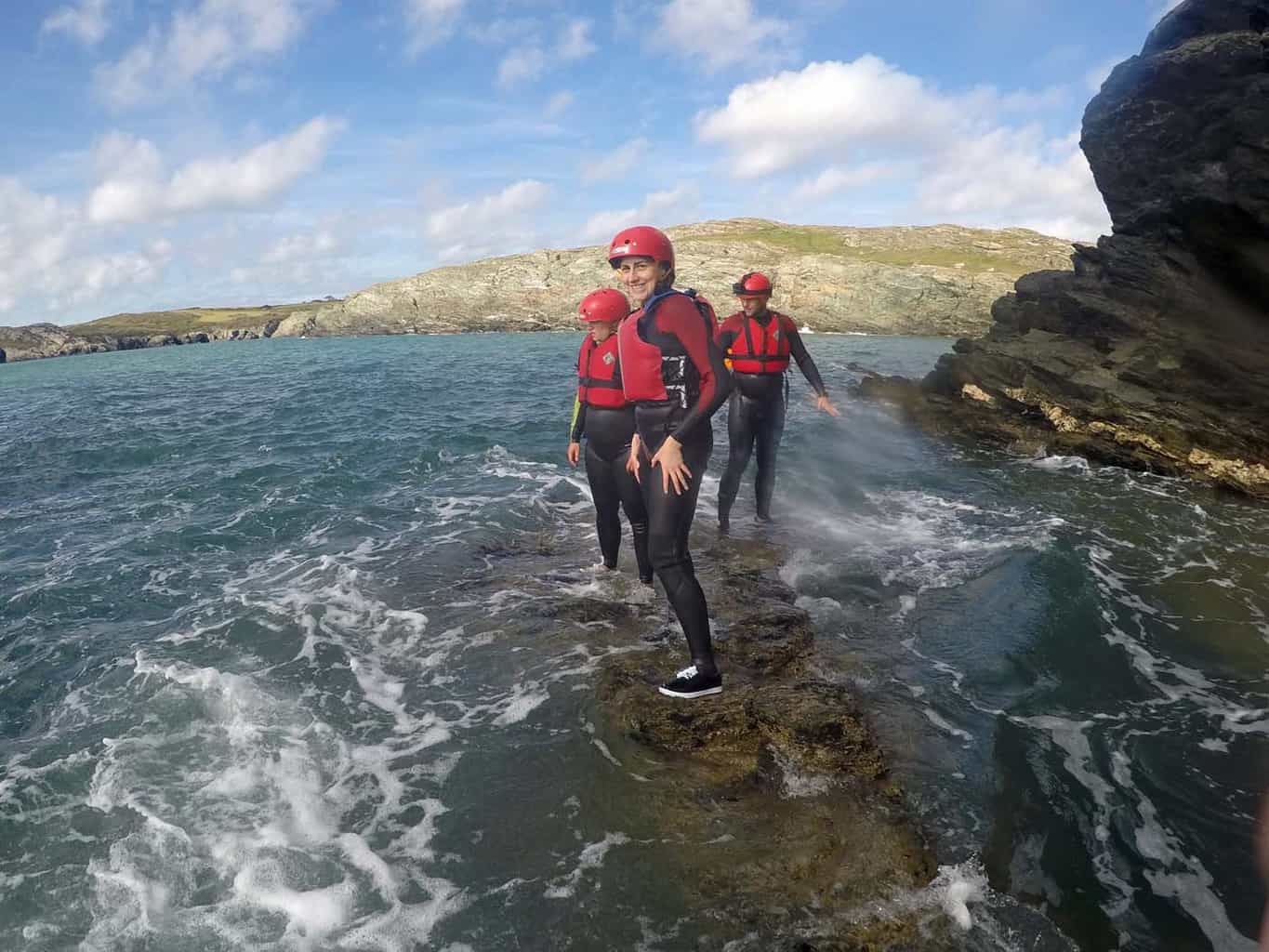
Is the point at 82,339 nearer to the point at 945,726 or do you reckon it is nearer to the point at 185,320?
the point at 185,320

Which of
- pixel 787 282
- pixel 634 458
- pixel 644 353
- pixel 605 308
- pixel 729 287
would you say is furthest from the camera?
pixel 729 287

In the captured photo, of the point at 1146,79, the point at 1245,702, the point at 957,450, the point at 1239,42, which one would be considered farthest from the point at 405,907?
the point at 1146,79

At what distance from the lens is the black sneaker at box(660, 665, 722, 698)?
19.2ft

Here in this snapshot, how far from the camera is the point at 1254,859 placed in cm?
424

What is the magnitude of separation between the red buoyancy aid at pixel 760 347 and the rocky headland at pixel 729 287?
73163 millimetres

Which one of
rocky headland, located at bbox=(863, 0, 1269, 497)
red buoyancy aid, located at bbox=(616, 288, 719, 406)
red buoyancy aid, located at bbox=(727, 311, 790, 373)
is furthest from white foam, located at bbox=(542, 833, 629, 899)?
rocky headland, located at bbox=(863, 0, 1269, 497)

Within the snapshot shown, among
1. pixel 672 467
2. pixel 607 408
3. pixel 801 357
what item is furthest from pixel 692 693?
pixel 801 357

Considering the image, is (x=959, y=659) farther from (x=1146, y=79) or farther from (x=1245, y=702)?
(x=1146, y=79)

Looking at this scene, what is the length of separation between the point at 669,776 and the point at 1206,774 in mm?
4052

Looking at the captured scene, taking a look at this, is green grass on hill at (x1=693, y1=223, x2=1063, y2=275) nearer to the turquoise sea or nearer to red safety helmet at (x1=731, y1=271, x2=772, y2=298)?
red safety helmet at (x1=731, y1=271, x2=772, y2=298)

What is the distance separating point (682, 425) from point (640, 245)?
153 centimetres

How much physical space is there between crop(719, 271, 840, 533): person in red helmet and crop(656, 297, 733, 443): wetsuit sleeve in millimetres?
4735

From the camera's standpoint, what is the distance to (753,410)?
1056 cm

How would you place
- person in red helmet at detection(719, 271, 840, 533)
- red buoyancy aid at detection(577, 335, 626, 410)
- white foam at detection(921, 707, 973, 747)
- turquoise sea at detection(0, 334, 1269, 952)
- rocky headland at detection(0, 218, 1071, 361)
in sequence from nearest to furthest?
1. turquoise sea at detection(0, 334, 1269, 952)
2. white foam at detection(921, 707, 973, 747)
3. red buoyancy aid at detection(577, 335, 626, 410)
4. person in red helmet at detection(719, 271, 840, 533)
5. rocky headland at detection(0, 218, 1071, 361)
